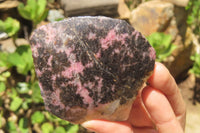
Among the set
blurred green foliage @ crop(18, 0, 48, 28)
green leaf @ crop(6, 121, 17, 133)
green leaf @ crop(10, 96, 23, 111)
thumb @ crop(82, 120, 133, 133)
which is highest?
blurred green foliage @ crop(18, 0, 48, 28)

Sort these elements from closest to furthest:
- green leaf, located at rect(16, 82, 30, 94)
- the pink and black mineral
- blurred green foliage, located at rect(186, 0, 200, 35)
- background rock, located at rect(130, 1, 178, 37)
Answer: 1. the pink and black mineral
2. green leaf, located at rect(16, 82, 30, 94)
3. background rock, located at rect(130, 1, 178, 37)
4. blurred green foliage, located at rect(186, 0, 200, 35)

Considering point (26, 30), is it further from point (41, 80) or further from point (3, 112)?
point (41, 80)

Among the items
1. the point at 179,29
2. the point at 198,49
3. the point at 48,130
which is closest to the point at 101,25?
the point at 48,130

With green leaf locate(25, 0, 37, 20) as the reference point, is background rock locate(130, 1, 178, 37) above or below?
below

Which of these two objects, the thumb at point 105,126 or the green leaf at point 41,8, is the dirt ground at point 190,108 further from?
the green leaf at point 41,8

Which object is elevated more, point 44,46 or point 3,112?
point 44,46

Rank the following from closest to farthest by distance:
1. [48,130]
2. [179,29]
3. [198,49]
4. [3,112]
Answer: [48,130] < [3,112] < [179,29] < [198,49]

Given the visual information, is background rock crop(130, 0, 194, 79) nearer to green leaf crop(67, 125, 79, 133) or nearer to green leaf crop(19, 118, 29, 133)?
green leaf crop(67, 125, 79, 133)

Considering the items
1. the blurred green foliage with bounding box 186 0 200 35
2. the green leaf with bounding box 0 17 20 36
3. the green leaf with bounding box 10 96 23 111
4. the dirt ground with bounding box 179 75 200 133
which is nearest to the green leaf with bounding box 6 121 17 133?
the green leaf with bounding box 10 96 23 111
